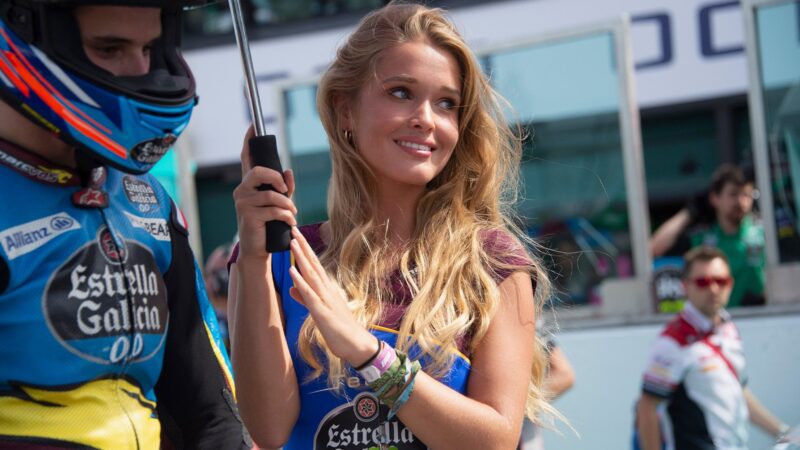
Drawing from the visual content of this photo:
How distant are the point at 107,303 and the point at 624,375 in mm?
4061

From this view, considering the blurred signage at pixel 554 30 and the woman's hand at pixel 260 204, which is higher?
the blurred signage at pixel 554 30

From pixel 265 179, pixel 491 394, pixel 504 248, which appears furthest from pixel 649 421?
pixel 265 179

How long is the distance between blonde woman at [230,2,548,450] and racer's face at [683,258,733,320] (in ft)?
9.60

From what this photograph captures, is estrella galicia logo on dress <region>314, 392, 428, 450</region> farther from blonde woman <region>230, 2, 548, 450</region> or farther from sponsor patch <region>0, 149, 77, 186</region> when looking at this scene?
sponsor patch <region>0, 149, 77, 186</region>

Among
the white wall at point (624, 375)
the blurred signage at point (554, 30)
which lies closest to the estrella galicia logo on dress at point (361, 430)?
the white wall at point (624, 375)

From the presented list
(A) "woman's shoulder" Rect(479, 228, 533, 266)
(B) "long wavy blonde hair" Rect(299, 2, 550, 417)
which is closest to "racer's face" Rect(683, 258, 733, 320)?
(B) "long wavy blonde hair" Rect(299, 2, 550, 417)

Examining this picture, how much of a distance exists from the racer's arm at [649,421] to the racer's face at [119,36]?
370 centimetres

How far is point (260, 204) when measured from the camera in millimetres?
1738

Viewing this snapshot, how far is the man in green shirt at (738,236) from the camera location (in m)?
5.98

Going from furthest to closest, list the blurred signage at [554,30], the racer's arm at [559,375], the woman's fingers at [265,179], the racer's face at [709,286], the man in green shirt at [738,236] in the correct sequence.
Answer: the blurred signage at [554,30] → the man in green shirt at [738,236] → the racer's face at [709,286] → the racer's arm at [559,375] → the woman's fingers at [265,179]

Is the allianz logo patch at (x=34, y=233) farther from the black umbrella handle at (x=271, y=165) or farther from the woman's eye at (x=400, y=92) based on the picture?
the woman's eye at (x=400, y=92)

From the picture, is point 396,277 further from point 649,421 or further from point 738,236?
point 738,236

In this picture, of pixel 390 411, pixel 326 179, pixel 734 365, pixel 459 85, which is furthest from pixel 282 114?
pixel 390 411

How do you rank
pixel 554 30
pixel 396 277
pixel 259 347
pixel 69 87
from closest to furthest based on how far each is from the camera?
pixel 69 87, pixel 259 347, pixel 396 277, pixel 554 30
